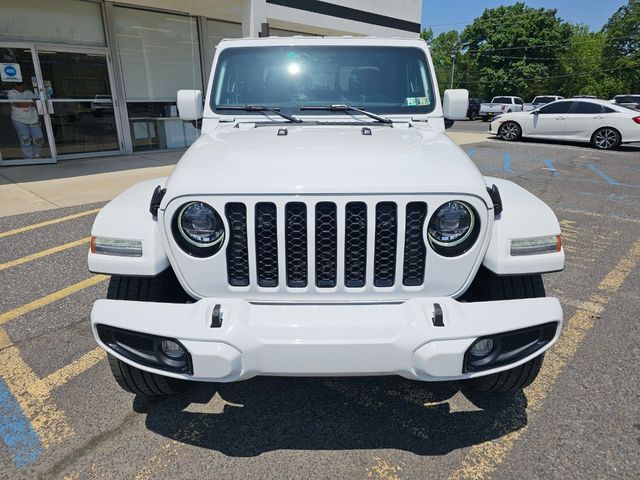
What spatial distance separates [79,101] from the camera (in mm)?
9867

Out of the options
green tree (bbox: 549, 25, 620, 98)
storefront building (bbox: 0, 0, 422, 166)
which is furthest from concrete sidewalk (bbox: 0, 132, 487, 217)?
green tree (bbox: 549, 25, 620, 98)

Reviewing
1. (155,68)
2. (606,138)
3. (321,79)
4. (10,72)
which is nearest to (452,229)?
(321,79)

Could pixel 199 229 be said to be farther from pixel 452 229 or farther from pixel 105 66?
pixel 105 66

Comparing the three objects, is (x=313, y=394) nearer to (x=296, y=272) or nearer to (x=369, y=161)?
(x=296, y=272)

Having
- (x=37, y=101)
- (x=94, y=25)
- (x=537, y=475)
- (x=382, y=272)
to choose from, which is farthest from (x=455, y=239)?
(x=94, y=25)

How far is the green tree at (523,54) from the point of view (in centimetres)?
4725

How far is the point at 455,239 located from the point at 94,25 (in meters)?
10.8

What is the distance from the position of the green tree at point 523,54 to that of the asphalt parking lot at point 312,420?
51.0m

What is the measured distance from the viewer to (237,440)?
2.18 meters

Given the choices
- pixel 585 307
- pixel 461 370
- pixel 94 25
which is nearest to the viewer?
pixel 461 370

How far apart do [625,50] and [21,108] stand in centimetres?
6101

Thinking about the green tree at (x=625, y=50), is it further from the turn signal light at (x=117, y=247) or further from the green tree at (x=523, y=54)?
the turn signal light at (x=117, y=247)

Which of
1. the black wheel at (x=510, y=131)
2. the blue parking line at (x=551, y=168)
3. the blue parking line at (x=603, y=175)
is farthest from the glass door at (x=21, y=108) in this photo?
the black wheel at (x=510, y=131)

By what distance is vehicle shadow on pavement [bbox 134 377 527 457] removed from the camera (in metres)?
2.17
